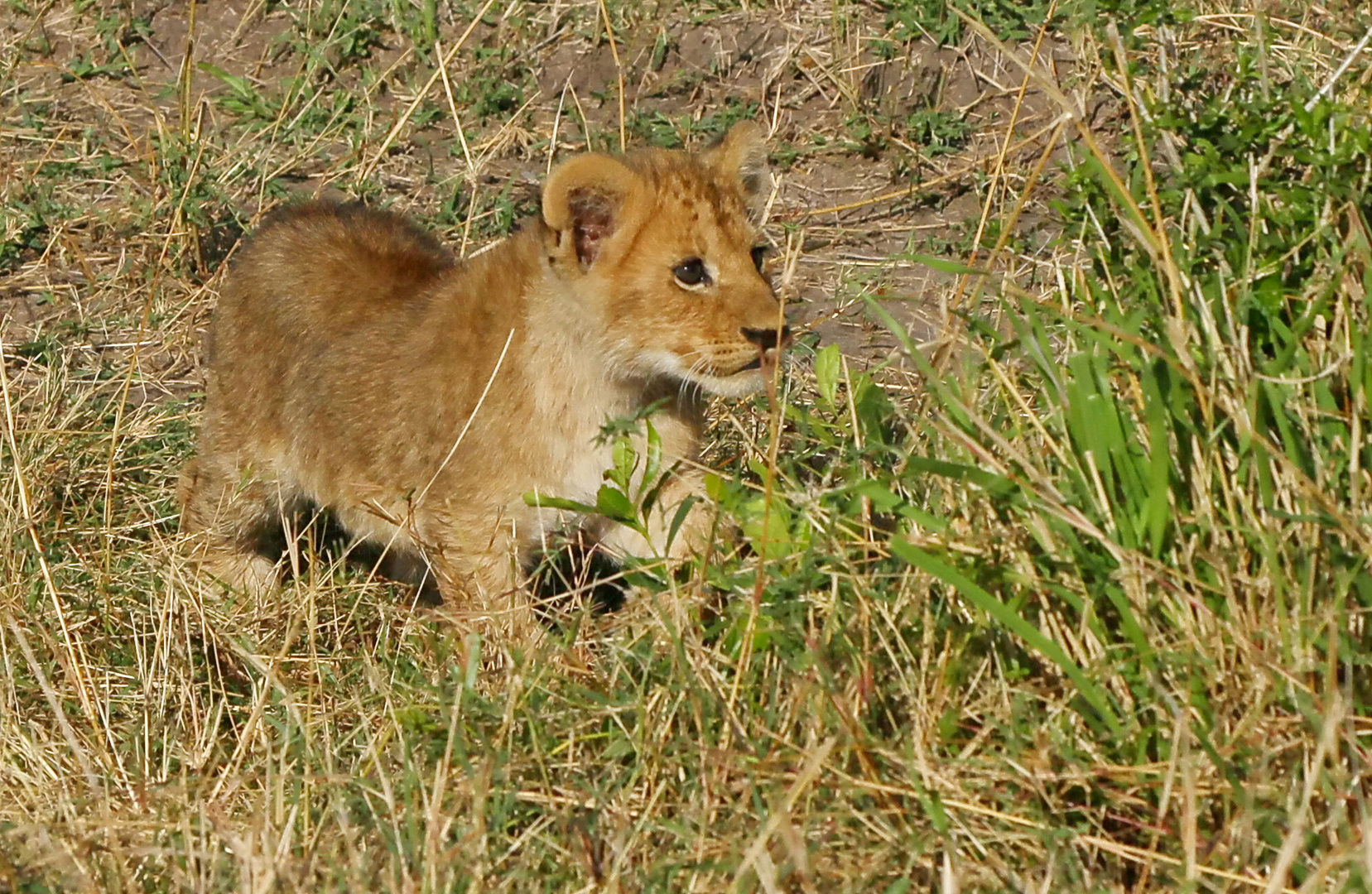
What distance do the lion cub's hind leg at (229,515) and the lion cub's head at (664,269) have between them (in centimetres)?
143

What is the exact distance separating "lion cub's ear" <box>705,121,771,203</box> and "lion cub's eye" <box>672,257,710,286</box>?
37 cm

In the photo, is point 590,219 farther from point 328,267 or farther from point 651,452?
point 328,267

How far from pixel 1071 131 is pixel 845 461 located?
265 cm

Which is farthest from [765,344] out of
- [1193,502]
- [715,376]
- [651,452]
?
[1193,502]

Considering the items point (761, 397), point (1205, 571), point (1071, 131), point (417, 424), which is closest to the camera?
point (1205, 571)

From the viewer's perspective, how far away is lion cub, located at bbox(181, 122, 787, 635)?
15.9 ft

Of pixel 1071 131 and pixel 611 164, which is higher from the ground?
pixel 611 164

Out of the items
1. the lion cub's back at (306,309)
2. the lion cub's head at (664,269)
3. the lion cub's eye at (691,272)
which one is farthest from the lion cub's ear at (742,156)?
the lion cub's back at (306,309)

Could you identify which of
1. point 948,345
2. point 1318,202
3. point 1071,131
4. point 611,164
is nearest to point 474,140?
point 1071,131

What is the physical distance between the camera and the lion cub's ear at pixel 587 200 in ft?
15.6

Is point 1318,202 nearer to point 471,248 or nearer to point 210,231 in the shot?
point 471,248

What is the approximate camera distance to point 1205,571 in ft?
12.4

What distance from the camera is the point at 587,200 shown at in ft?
15.9

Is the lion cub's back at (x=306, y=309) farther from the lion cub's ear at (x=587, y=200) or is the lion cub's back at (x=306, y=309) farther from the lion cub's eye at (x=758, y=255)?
the lion cub's eye at (x=758, y=255)
